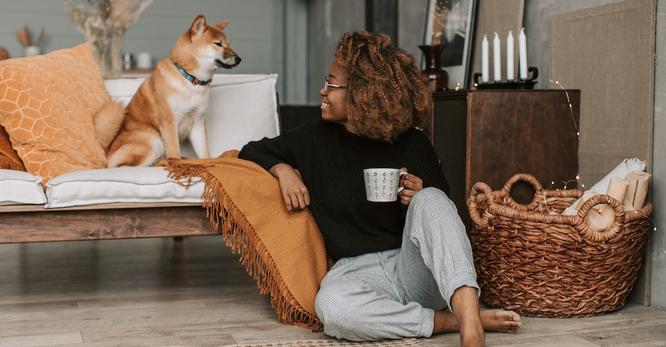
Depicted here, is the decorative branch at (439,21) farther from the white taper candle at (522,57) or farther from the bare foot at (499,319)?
the bare foot at (499,319)

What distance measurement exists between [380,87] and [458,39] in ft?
5.65

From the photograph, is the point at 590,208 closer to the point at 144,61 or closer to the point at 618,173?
the point at 618,173

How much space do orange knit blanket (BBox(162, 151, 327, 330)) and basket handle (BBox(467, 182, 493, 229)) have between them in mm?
520

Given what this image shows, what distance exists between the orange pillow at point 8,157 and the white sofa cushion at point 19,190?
0.32m

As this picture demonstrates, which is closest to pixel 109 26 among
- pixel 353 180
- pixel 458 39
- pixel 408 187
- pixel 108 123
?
pixel 108 123

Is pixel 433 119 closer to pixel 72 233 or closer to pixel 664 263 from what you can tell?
pixel 664 263

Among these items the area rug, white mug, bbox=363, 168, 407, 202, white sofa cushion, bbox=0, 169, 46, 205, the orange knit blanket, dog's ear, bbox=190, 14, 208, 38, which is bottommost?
the area rug

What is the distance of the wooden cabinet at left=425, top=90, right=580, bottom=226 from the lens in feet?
8.92

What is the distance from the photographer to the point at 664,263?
2.51 m

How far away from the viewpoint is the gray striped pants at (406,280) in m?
1.89

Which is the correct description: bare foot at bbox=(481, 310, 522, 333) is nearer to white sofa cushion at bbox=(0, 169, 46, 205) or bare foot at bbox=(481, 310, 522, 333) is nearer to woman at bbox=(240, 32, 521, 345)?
woman at bbox=(240, 32, 521, 345)

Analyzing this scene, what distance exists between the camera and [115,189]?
7.85 feet

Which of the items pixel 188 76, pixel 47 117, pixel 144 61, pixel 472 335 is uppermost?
pixel 144 61

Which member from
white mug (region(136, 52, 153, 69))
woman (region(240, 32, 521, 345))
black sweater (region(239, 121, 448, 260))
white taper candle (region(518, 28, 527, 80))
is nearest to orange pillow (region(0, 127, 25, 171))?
woman (region(240, 32, 521, 345))
